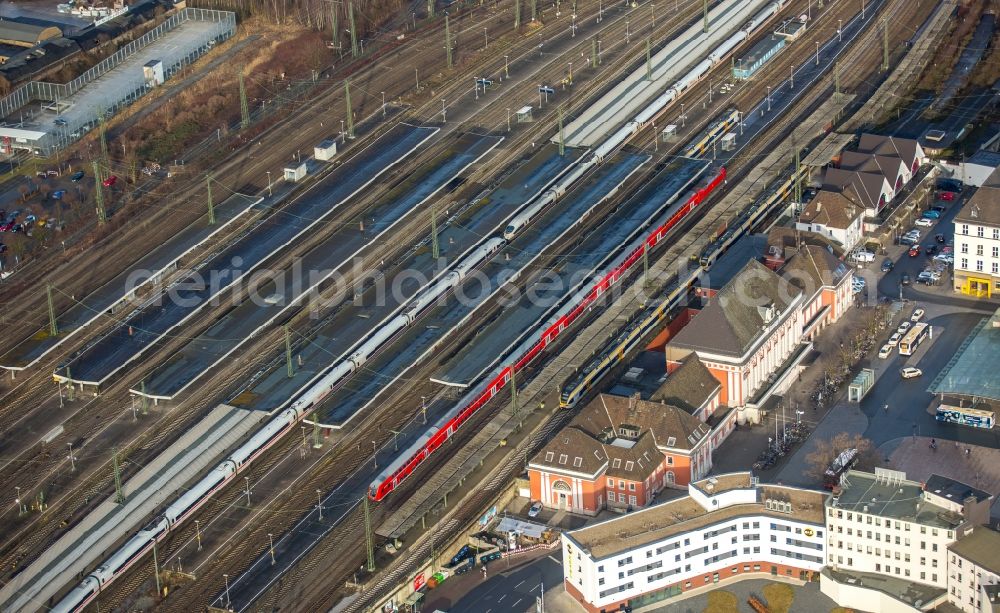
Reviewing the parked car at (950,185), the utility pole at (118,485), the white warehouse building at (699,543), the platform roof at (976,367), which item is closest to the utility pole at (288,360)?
the utility pole at (118,485)

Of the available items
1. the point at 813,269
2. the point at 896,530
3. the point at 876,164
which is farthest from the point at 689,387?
the point at 876,164

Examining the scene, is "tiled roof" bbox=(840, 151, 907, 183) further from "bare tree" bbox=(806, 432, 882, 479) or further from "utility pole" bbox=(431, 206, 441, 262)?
"bare tree" bbox=(806, 432, 882, 479)

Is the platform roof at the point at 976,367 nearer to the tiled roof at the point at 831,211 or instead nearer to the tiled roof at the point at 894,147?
the tiled roof at the point at 831,211

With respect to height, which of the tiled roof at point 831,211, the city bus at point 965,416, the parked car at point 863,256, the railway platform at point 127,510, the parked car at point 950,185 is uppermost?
the tiled roof at point 831,211

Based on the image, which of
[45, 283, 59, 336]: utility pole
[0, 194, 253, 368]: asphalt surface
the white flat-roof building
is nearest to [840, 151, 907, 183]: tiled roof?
the white flat-roof building

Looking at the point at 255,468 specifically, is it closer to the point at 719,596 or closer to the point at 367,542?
the point at 367,542

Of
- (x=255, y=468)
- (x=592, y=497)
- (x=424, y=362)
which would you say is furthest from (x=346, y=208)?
(x=592, y=497)

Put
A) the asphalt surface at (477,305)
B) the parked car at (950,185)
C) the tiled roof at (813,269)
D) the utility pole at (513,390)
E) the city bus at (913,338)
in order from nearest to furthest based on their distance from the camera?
the utility pole at (513,390)
the asphalt surface at (477,305)
the city bus at (913,338)
the tiled roof at (813,269)
the parked car at (950,185)
